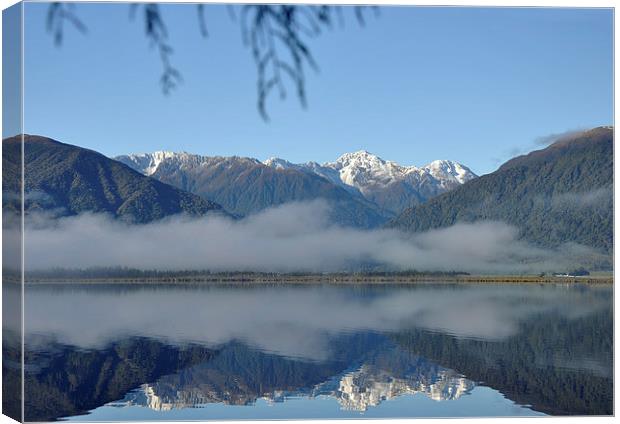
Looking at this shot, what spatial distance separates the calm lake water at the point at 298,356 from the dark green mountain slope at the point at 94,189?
4.05 metres

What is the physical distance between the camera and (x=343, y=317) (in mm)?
42156

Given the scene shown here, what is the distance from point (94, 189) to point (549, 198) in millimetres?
81256

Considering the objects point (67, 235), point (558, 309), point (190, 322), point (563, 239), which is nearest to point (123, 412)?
point (67, 235)

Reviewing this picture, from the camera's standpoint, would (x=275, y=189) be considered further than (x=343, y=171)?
No

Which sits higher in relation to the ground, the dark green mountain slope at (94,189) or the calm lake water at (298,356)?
the dark green mountain slope at (94,189)

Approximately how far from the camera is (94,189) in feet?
182

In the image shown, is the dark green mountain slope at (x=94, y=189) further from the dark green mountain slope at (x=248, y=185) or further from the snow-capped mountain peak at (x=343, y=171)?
the snow-capped mountain peak at (x=343, y=171)

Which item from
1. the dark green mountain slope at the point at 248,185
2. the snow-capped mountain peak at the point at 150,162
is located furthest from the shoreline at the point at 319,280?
the snow-capped mountain peak at the point at 150,162

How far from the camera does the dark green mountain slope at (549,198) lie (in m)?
87.8

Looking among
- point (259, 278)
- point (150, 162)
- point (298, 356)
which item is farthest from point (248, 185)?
point (298, 356)

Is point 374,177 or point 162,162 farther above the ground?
point 374,177

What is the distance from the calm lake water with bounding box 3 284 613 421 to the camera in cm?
1916

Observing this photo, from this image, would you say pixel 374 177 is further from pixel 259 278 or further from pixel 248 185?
pixel 259 278

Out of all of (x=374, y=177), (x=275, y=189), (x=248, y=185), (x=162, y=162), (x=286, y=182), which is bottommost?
(x=275, y=189)
